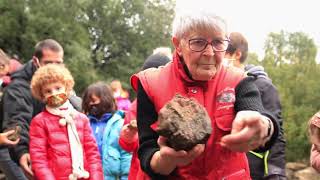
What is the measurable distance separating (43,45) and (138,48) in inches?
850

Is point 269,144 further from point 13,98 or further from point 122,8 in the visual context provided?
point 122,8

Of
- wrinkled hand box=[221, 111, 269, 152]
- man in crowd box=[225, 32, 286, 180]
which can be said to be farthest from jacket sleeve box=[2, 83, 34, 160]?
wrinkled hand box=[221, 111, 269, 152]

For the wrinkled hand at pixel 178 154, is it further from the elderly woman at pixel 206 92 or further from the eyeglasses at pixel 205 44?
the eyeglasses at pixel 205 44

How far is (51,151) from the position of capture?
165 inches

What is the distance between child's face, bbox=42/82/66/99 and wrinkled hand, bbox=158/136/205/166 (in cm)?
248

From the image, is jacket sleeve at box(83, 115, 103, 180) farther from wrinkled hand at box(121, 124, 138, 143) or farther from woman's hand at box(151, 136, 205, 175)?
woman's hand at box(151, 136, 205, 175)

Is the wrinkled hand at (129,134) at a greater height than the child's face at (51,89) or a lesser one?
lesser

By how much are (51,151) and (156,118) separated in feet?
6.70

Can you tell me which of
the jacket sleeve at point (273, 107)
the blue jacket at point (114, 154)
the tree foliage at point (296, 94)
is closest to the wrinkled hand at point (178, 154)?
the jacket sleeve at point (273, 107)

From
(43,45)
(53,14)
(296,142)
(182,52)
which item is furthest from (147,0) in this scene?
(182,52)

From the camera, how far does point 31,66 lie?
197 inches

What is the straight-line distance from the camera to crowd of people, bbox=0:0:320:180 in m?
2.19

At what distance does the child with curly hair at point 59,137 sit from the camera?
13.6 feet

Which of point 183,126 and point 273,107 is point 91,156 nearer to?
point 273,107
